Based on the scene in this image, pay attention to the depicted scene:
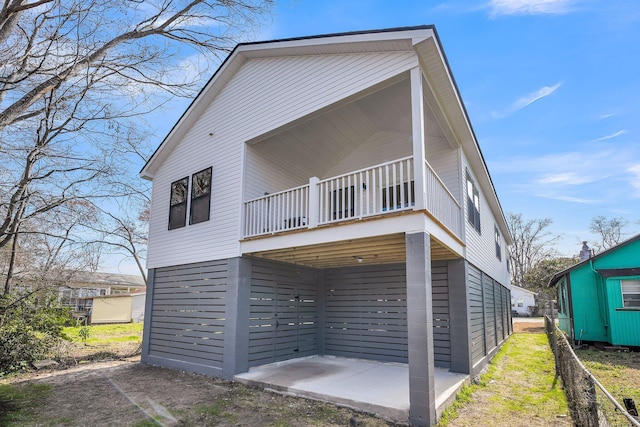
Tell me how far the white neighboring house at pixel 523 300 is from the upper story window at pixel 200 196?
35253 millimetres

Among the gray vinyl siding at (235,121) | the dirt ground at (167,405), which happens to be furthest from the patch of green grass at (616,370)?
the gray vinyl siding at (235,121)

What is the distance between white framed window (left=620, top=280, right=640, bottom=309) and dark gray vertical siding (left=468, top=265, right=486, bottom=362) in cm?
576

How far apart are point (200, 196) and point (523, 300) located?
3716cm

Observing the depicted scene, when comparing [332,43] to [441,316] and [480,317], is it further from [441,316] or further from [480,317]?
[480,317]

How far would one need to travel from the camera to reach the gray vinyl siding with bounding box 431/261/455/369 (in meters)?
8.14

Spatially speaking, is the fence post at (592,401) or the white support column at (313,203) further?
the white support column at (313,203)

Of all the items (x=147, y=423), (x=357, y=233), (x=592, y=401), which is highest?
(x=357, y=233)

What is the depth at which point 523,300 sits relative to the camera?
36.9m

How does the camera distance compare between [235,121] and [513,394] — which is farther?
[235,121]

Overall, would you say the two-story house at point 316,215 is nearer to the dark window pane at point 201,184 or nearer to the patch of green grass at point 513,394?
the dark window pane at point 201,184

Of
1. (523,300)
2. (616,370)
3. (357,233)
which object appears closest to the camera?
(357,233)

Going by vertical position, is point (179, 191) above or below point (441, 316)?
above

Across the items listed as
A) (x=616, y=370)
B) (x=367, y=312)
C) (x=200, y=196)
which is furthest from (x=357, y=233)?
(x=616, y=370)

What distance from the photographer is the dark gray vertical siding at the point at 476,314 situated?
8459 millimetres
